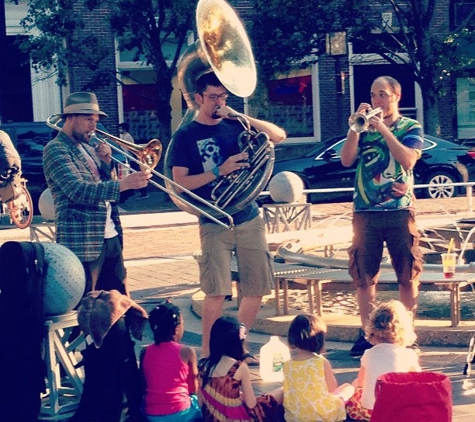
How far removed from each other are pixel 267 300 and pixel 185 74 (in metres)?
2.78

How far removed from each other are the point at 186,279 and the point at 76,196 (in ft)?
15.0

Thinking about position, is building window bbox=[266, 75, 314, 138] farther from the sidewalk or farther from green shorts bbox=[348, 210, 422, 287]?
green shorts bbox=[348, 210, 422, 287]

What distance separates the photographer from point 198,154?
23.2 ft

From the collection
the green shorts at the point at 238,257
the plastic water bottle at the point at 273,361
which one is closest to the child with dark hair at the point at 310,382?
the plastic water bottle at the point at 273,361

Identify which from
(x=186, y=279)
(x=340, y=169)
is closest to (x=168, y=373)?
(x=186, y=279)

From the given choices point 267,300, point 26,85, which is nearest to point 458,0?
point 26,85

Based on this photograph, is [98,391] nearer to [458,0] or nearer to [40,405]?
[40,405]

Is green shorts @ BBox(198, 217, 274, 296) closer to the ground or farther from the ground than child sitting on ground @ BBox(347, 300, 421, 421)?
farther from the ground

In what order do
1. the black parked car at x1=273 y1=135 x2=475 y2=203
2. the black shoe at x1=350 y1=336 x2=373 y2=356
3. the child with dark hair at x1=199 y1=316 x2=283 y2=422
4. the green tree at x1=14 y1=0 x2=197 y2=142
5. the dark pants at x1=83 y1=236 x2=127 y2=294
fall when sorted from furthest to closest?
the green tree at x1=14 y1=0 x2=197 y2=142 → the black parked car at x1=273 y1=135 x2=475 y2=203 → the black shoe at x1=350 y1=336 x2=373 y2=356 → the dark pants at x1=83 y1=236 x2=127 y2=294 → the child with dark hair at x1=199 y1=316 x2=283 y2=422

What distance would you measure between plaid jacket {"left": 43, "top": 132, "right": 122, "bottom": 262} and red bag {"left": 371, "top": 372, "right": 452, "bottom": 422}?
2.27m

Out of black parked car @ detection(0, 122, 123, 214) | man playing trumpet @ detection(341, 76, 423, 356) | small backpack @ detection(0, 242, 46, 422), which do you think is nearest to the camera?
A: small backpack @ detection(0, 242, 46, 422)

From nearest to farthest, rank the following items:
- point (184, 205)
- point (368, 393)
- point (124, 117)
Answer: point (368, 393) → point (184, 205) → point (124, 117)

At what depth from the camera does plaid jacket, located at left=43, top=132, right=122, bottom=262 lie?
673cm

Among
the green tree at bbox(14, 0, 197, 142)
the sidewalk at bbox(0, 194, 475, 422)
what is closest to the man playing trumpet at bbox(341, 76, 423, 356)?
the sidewalk at bbox(0, 194, 475, 422)
